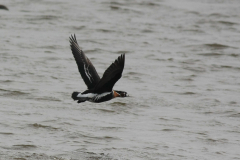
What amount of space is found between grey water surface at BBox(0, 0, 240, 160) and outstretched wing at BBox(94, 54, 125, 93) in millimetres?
841

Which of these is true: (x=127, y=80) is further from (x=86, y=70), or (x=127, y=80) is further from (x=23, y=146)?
(x=23, y=146)

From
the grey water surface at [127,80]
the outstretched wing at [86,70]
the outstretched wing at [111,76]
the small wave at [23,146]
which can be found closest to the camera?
the outstretched wing at [111,76]

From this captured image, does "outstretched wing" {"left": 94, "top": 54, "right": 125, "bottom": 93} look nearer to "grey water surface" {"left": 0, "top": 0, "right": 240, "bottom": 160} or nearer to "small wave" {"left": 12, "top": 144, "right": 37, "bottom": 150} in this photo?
"grey water surface" {"left": 0, "top": 0, "right": 240, "bottom": 160}

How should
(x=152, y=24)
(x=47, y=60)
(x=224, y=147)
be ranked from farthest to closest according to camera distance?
1. (x=152, y=24)
2. (x=47, y=60)
3. (x=224, y=147)

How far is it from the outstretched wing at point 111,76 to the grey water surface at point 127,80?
84 centimetres

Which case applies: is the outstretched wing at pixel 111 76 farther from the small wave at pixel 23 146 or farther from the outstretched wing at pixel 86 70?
the small wave at pixel 23 146

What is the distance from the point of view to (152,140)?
9.34 m

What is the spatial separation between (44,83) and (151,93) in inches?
79.8

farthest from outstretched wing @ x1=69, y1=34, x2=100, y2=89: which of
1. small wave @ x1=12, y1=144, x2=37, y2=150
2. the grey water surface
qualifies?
small wave @ x1=12, y1=144, x2=37, y2=150

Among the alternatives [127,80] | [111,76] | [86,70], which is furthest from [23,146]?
[127,80]

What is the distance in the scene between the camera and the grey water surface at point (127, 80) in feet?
29.7

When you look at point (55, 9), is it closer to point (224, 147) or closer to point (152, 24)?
point (152, 24)

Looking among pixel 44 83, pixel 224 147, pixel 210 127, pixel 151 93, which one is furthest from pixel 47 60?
pixel 224 147

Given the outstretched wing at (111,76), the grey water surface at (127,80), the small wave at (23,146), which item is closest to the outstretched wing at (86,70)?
the outstretched wing at (111,76)
